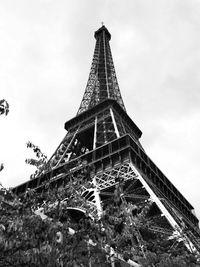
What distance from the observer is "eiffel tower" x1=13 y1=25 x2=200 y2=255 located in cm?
2245

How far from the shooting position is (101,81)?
62375 millimetres

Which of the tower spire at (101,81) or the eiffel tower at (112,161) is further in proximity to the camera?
the tower spire at (101,81)

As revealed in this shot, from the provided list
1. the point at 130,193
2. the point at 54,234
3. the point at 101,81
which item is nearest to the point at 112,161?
the point at 130,193

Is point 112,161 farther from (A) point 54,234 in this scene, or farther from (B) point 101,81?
(B) point 101,81

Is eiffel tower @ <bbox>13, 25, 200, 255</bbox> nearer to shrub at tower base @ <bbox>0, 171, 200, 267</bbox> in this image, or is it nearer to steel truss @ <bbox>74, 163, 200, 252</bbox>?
steel truss @ <bbox>74, 163, 200, 252</bbox>

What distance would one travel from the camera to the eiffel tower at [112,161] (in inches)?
884

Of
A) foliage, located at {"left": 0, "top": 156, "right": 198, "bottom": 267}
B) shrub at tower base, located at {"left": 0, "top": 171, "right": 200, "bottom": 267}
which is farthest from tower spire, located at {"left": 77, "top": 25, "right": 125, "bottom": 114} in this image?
shrub at tower base, located at {"left": 0, "top": 171, "right": 200, "bottom": 267}

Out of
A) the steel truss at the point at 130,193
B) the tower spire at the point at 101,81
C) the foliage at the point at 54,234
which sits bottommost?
the foliage at the point at 54,234

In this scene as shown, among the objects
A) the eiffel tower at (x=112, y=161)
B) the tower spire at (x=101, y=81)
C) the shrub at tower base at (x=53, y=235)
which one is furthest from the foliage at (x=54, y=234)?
the tower spire at (x=101, y=81)

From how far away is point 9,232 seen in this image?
7562mm

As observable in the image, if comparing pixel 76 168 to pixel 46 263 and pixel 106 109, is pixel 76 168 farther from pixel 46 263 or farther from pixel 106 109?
pixel 106 109

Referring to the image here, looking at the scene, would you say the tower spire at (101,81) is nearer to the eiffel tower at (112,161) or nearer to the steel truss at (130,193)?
the eiffel tower at (112,161)

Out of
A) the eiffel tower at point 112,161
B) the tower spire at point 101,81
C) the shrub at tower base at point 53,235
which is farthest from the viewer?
the tower spire at point 101,81

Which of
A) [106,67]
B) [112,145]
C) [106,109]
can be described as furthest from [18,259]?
[106,67]
